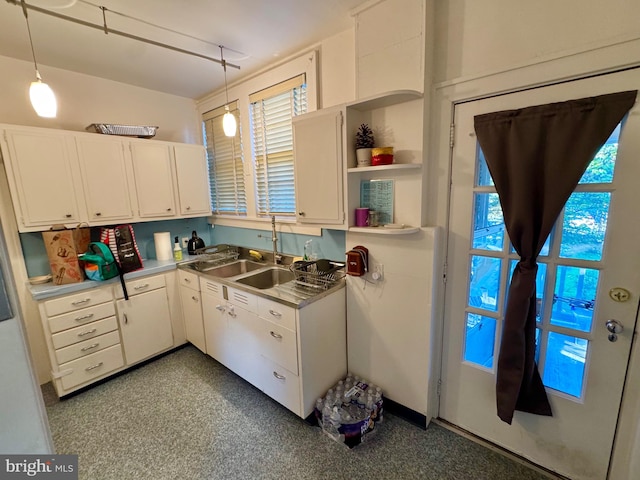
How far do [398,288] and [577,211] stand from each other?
1.02m

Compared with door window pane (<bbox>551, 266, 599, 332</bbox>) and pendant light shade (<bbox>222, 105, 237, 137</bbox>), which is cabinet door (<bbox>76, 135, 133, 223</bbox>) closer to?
pendant light shade (<bbox>222, 105, 237, 137</bbox>)

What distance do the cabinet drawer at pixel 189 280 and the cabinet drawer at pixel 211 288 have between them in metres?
0.08

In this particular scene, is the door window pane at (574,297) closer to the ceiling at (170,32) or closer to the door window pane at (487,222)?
the door window pane at (487,222)

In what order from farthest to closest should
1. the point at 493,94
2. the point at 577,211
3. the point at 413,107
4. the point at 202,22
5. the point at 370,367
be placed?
the point at 370,367
the point at 202,22
the point at 413,107
the point at 493,94
the point at 577,211

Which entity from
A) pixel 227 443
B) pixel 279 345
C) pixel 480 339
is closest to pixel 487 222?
pixel 480 339

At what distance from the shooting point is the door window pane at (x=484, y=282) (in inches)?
65.6

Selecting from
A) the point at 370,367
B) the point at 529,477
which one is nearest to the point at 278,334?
the point at 370,367

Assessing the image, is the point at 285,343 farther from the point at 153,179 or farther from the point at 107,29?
the point at 107,29

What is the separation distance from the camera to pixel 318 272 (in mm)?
2244

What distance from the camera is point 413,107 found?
1.71 metres

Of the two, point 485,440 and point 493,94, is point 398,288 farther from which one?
point 493,94

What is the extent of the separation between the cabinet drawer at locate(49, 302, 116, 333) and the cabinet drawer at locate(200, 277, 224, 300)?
0.78m

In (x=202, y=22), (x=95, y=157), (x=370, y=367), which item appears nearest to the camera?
(x=202, y=22)

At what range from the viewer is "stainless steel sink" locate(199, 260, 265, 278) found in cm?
277
